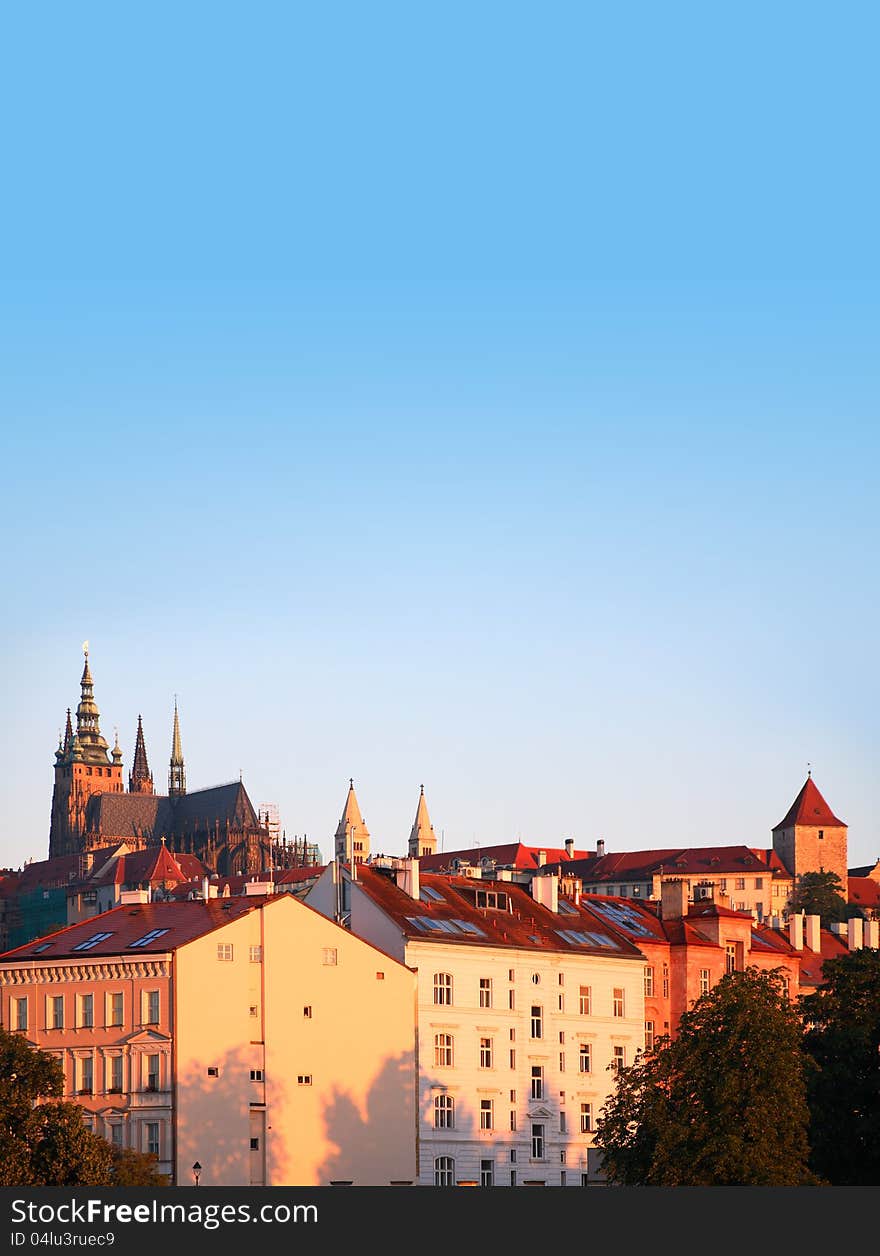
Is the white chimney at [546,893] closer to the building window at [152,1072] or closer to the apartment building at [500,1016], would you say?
the apartment building at [500,1016]

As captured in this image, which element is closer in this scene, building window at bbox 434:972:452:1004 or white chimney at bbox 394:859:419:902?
building window at bbox 434:972:452:1004

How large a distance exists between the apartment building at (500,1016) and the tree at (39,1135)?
30.1 metres

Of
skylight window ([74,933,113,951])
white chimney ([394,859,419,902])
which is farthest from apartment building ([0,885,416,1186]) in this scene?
white chimney ([394,859,419,902])

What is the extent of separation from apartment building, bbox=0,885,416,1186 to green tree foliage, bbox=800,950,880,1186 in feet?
63.7

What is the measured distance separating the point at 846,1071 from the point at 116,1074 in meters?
30.4

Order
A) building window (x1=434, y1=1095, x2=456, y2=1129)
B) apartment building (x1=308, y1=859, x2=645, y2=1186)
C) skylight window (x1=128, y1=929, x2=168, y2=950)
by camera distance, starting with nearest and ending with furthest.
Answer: skylight window (x1=128, y1=929, x2=168, y2=950)
building window (x1=434, y1=1095, x2=456, y2=1129)
apartment building (x1=308, y1=859, x2=645, y2=1186)

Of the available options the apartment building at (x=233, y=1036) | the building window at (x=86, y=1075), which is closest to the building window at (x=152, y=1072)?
the apartment building at (x=233, y=1036)

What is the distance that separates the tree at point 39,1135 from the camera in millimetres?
83625

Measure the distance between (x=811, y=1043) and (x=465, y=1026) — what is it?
19.4m

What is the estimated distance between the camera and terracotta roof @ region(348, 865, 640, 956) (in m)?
121

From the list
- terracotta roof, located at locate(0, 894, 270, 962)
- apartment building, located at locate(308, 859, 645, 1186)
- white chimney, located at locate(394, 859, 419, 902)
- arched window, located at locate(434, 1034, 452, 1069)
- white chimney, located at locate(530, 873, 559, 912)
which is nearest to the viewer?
terracotta roof, located at locate(0, 894, 270, 962)

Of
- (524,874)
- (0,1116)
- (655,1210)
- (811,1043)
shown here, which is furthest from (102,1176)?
(524,874)

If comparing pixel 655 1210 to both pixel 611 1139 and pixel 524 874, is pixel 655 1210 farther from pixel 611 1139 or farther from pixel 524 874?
pixel 524 874

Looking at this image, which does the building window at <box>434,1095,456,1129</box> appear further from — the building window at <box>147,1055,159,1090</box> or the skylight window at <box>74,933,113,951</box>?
the skylight window at <box>74,933,113,951</box>
